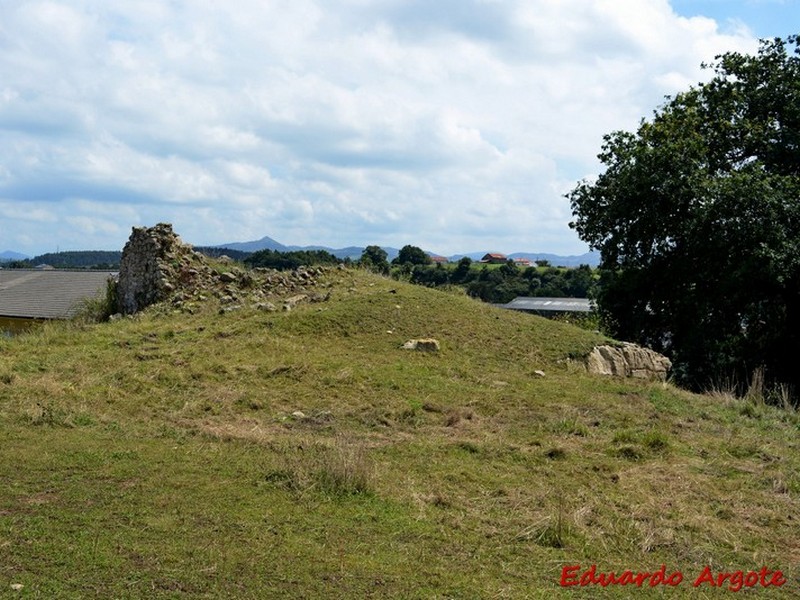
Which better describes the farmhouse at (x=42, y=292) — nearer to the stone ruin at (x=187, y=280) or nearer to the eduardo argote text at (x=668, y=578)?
the stone ruin at (x=187, y=280)

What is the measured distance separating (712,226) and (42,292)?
28.1 metres

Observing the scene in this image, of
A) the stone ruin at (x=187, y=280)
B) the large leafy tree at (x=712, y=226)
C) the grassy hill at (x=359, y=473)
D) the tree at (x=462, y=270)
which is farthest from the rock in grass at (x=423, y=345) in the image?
the tree at (x=462, y=270)

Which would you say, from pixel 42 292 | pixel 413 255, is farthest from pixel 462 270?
pixel 42 292

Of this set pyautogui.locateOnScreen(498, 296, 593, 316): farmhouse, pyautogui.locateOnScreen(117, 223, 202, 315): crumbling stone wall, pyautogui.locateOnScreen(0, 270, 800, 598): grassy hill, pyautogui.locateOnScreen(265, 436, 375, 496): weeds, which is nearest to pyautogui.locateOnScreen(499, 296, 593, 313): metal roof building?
pyautogui.locateOnScreen(498, 296, 593, 316): farmhouse

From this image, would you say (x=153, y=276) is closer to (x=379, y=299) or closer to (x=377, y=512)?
(x=379, y=299)

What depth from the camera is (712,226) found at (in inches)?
615

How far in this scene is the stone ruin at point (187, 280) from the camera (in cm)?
1669

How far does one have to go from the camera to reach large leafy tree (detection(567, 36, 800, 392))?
15.0 metres

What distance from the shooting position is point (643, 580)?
439 cm

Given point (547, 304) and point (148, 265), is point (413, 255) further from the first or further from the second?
point (148, 265)

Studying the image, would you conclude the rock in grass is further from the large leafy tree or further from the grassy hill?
the large leafy tree

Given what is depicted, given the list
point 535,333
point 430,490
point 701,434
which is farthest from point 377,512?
point 535,333

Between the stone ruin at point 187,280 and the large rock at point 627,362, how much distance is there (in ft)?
20.4

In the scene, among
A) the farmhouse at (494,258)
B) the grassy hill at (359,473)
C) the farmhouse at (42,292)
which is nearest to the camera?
the grassy hill at (359,473)
